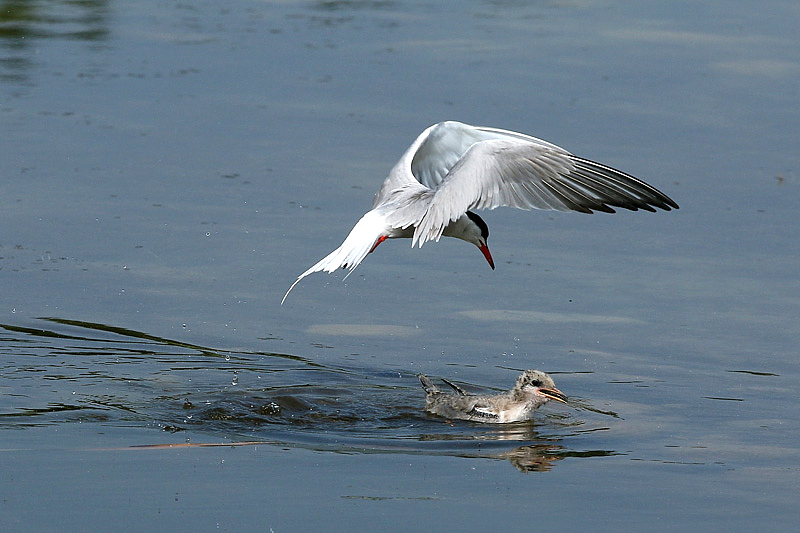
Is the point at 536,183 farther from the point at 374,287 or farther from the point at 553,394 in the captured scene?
the point at 374,287

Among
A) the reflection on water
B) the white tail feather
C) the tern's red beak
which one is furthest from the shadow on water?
the reflection on water

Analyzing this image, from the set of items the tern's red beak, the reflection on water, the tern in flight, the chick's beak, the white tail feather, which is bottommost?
the chick's beak

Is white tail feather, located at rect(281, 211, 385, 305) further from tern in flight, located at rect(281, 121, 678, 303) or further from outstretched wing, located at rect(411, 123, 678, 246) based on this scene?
outstretched wing, located at rect(411, 123, 678, 246)

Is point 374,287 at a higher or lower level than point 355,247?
lower

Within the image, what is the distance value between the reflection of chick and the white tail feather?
775 millimetres

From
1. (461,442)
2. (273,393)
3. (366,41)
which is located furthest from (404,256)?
(366,41)

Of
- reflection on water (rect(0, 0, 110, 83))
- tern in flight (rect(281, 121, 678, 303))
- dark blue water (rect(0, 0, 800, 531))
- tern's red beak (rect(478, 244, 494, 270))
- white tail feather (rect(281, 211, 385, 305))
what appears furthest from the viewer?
reflection on water (rect(0, 0, 110, 83))

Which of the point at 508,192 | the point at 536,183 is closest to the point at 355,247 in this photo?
the point at 508,192

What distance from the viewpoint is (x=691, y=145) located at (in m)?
10.5

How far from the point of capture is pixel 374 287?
8.46 m

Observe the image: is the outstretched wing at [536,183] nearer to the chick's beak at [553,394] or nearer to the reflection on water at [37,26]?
the chick's beak at [553,394]

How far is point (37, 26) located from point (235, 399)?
8.55 m

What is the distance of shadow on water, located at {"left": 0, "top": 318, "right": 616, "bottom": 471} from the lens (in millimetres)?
6309

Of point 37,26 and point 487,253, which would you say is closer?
point 487,253
